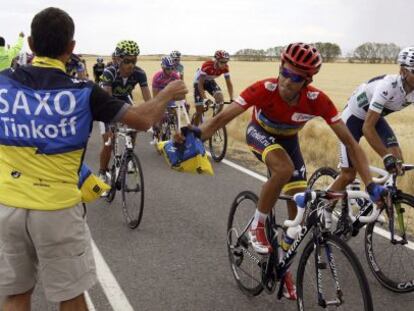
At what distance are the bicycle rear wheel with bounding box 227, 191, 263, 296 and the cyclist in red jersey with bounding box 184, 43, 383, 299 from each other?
12.0 inches

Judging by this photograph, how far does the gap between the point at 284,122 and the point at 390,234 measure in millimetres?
1580

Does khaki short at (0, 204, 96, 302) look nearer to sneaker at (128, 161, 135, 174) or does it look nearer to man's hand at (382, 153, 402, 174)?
man's hand at (382, 153, 402, 174)

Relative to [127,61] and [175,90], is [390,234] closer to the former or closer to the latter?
[175,90]

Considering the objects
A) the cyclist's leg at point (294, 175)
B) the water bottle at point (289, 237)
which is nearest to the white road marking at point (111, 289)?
the water bottle at point (289, 237)

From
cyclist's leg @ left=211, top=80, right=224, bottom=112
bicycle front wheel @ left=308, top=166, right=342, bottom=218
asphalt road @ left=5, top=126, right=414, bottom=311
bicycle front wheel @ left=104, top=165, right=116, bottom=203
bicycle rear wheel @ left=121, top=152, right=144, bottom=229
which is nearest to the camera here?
asphalt road @ left=5, top=126, right=414, bottom=311

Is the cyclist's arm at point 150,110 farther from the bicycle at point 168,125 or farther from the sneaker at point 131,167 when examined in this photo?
the bicycle at point 168,125

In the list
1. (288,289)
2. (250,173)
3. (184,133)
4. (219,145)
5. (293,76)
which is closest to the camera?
(184,133)

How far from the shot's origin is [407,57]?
4.67 meters

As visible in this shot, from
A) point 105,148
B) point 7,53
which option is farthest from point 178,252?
point 7,53

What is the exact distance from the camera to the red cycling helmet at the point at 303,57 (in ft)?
12.4

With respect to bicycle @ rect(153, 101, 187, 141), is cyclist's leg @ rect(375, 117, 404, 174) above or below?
above

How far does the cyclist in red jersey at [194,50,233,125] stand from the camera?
10.6 meters

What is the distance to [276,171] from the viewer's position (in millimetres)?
4004

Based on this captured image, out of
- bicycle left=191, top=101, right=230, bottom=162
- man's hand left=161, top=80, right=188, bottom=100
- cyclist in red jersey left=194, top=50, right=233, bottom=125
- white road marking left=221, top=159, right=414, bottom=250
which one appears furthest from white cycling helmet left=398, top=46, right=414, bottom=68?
cyclist in red jersey left=194, top=50, right=233, bottom=125
